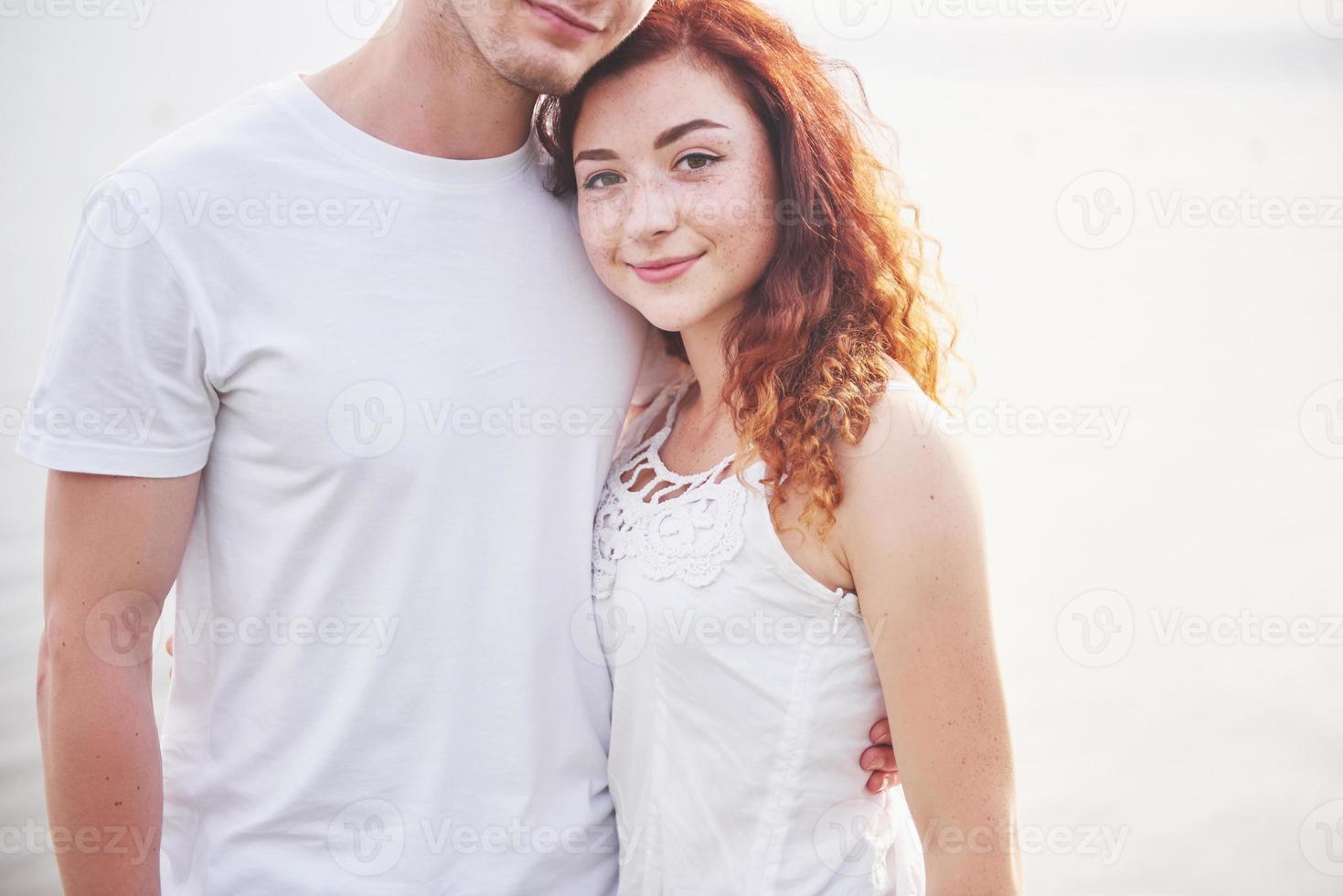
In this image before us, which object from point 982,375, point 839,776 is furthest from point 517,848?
point 982,375

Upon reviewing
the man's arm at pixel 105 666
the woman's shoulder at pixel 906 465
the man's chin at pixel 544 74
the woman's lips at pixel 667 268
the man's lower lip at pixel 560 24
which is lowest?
the man's arm at pixel 105 666

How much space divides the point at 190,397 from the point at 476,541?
390mm

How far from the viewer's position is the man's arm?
4.43ft

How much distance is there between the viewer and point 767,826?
1.48 m

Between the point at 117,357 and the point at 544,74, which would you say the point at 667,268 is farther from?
the point at 117,357

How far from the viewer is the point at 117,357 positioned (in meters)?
1.32

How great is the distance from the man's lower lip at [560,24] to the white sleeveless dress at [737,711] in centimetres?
60

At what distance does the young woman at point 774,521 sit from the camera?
1.38m

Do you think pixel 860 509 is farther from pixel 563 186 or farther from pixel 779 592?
pixel 563 186

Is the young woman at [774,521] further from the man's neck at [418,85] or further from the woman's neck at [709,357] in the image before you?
the man's neck at [418,85]

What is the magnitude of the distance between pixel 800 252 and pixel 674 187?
208 millimetres

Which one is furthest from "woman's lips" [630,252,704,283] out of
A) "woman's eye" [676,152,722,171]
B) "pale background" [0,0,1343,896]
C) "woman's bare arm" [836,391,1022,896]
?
"pale background" [0,0,1343,896]

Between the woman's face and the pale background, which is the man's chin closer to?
the woman's face

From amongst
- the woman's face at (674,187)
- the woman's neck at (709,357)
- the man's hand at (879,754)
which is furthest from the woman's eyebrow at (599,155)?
the man's hand at (879,754)
